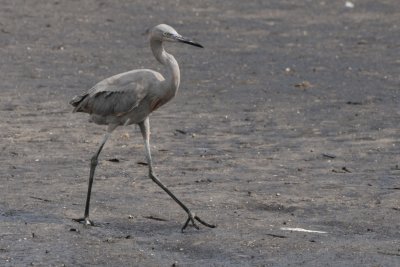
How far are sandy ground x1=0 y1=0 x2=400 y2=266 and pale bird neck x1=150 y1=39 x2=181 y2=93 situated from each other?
1023 mm

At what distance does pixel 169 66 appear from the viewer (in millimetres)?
8492

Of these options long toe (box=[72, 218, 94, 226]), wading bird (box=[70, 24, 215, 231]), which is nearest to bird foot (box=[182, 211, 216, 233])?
wading bird (box=[70, 24, 215, 231])

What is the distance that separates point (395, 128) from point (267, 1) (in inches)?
311

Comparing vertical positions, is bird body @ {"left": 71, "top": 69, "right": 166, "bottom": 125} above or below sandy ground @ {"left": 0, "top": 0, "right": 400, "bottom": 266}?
above

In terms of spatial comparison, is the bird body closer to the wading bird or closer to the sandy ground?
the wading bird

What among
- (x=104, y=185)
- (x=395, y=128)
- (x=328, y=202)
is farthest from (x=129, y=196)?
(x=395, y=128)

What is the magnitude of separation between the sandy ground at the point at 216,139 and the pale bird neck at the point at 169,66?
102 centimetres

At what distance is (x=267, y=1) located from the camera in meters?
19.6

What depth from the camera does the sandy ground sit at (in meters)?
8.07

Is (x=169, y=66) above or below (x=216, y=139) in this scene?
above

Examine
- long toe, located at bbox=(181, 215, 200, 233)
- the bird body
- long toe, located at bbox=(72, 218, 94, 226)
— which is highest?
the bird body

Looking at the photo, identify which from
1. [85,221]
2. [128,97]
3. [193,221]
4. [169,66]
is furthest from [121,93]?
[193,221]

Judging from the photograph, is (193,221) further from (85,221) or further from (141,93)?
(141,93)

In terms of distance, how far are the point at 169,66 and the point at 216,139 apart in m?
3.09
